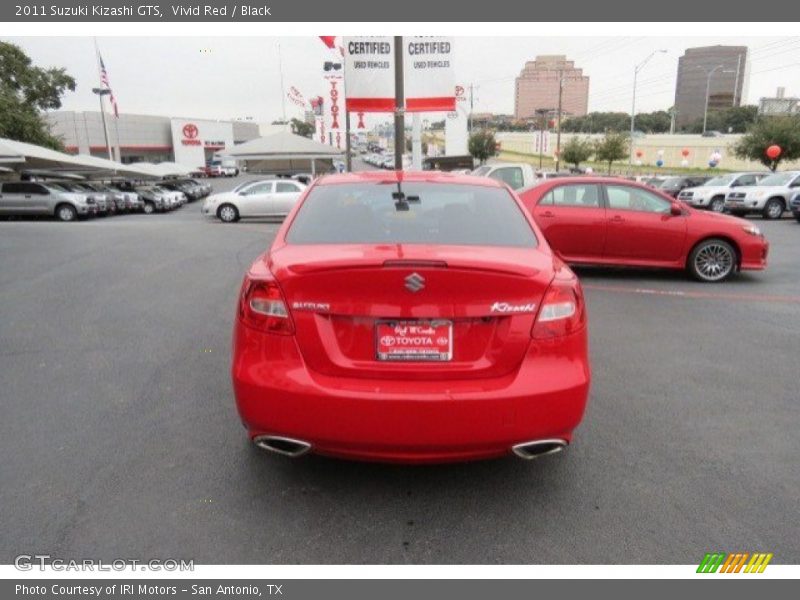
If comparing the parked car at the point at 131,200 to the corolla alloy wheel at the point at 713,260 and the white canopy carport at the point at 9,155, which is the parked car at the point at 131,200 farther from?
the corolla alloy wheel at the point at 713,260

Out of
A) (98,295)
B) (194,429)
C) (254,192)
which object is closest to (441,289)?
(194,429)

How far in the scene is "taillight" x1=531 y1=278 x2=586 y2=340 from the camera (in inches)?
109

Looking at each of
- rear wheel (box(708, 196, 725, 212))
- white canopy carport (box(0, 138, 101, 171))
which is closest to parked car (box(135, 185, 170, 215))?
white canopy carport (box(0, 138, 101, 171))

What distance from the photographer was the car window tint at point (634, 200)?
8875 mm

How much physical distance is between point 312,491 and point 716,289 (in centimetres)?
728

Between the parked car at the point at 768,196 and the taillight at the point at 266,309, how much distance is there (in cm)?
2246

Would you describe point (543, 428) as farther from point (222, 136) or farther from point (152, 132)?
point (222, 136)

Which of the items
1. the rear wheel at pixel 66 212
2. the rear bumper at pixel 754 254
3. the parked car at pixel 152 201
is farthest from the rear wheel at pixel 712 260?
the parked car at pixel 152 201

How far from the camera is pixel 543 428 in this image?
2.73 meters

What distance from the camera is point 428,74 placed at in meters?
15.0

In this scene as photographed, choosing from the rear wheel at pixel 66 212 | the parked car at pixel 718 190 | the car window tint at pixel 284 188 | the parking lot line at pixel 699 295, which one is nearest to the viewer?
the parking lot line at pixel 699 295

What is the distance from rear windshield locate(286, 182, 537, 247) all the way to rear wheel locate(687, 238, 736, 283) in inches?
248

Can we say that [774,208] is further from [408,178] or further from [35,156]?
[35,156]

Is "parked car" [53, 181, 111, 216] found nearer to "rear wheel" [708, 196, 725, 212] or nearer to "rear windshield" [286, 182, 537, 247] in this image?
"rear windshield" [286, 182, 537, 247]
